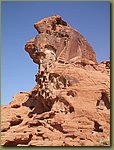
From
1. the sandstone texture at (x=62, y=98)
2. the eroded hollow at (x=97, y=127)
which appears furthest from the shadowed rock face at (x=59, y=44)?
the eroded hollow at (x=97, y=127)

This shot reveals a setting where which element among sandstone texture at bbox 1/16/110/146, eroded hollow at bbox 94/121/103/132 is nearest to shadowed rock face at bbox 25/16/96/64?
sandstone texture at bbox 1/16/110/146

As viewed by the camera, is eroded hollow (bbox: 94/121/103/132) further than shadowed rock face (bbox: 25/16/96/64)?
No

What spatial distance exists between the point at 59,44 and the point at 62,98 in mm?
2135

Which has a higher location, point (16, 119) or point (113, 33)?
point (113, 33)

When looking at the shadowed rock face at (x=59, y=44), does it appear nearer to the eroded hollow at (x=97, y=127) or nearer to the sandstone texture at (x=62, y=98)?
the sandstone texture at (x=62, y=98)

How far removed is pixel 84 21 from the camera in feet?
24.3

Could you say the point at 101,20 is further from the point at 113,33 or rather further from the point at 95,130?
the point at 95,130

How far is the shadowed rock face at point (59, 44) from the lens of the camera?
1052 cm

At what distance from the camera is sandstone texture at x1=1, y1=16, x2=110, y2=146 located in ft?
26.5

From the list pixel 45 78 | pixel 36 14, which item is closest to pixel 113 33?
pixel 36 14

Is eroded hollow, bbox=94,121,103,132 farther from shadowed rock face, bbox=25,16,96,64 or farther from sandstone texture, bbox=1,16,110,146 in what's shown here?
shadowed rock face, bbox=25,16,96,64

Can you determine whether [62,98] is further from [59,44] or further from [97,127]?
[59,44]

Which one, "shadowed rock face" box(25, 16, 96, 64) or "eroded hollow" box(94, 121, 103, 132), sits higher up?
"shadowed rock face" box(25, 16, 96, 64)

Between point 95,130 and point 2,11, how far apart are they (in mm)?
3671
